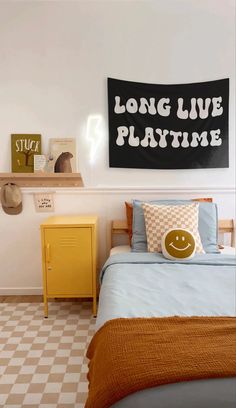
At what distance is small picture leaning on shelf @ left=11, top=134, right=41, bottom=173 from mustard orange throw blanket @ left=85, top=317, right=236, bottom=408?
6.00ft

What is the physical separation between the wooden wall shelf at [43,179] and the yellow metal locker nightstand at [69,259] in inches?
17.4

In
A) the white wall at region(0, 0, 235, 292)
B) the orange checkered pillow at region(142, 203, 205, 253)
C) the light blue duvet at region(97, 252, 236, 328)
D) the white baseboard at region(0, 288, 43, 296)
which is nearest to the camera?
the light blue duvet at region(97, 252, 236, 328)

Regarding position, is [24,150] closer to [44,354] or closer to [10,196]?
[10,196]

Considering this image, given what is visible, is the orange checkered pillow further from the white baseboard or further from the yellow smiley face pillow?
the white baseboard

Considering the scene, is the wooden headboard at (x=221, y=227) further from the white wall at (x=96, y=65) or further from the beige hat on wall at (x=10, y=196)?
the beige hat on wall at (x=10, y=196)

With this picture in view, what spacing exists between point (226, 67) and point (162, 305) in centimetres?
220

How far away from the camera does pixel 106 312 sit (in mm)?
1576

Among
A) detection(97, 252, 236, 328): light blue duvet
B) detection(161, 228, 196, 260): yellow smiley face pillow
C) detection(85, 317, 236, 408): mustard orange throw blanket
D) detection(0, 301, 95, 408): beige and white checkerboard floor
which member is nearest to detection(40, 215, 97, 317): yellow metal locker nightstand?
detection(0, 301, 95, 408): beige and white checkerboard floor

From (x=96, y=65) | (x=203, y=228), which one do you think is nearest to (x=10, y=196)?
(x=96, y=65)

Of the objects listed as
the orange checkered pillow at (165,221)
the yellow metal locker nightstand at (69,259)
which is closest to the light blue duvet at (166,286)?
the orange checkered pillow at (165,221)

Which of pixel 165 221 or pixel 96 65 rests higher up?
pixel 96 65

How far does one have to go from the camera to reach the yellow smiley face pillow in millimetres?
2346

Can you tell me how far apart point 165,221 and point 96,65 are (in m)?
1.42

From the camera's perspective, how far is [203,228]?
266 cm
